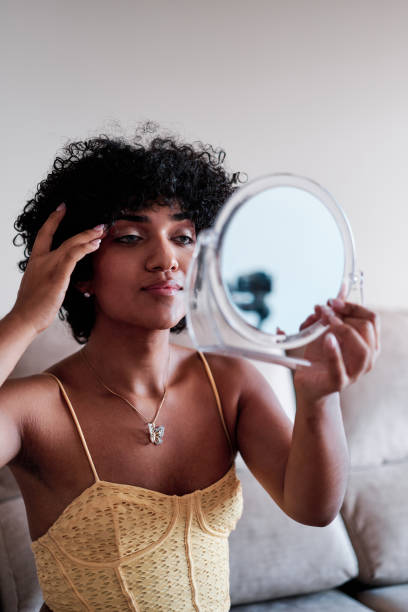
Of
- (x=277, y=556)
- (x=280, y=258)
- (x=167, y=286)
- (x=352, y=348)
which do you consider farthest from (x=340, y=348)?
(x=277, y=556)

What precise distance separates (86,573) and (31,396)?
0.90 feet

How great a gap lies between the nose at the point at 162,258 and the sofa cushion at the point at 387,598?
0.95m

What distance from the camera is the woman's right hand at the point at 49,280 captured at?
2.69 feet

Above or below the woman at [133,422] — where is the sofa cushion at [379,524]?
below

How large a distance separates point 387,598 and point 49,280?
1047 millimetres

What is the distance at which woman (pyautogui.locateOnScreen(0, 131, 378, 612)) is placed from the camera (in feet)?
2.73

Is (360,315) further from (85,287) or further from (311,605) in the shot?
(311,605)

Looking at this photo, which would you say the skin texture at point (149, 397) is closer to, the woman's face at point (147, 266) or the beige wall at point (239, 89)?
the woman's face at point (147, 266)

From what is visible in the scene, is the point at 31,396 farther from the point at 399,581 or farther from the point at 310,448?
the point at 399,581

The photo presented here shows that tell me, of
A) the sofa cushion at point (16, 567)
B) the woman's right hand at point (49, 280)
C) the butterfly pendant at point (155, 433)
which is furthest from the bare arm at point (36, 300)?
the sofa cushion at point (16, 567)

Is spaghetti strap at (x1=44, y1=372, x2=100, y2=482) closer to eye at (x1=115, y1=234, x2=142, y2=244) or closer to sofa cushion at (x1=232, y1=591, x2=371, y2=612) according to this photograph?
eye at (x1=115, y1=234, x2=142, y2=244)

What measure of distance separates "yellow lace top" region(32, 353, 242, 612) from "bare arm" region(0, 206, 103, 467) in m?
0.15

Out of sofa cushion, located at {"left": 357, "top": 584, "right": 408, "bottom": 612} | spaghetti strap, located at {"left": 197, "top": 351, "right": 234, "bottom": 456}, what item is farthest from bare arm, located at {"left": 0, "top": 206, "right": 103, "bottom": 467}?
sofa cushion, located at {"left": 357, "top": 584, "right": 408, "bottom": 612}

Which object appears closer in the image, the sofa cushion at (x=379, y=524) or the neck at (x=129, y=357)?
the neck at (x=129, y=357)
